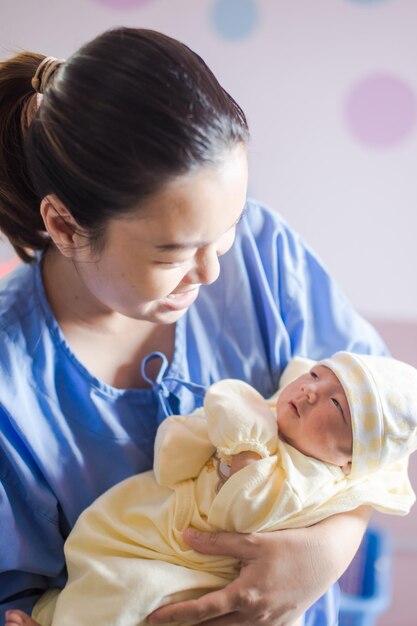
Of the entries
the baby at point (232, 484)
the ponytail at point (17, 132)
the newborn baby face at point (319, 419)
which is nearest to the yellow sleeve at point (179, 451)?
the baby at point (232, 484)

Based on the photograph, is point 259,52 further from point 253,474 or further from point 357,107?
point 253,474

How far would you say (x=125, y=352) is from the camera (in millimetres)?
1251

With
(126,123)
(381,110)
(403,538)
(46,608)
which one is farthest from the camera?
(403,538)

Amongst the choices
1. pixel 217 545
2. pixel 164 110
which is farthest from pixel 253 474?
pixel 164 110

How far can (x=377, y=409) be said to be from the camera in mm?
1035

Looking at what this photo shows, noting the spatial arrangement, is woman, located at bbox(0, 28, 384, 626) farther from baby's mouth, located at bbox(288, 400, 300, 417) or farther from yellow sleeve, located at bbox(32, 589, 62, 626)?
baby's mouth, located at bbox(288, 400, 300, 417)

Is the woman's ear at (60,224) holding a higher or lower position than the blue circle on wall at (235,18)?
lower

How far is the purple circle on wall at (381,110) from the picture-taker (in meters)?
1.69

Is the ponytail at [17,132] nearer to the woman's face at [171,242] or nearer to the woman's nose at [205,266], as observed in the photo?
the woman's face at [171,242]

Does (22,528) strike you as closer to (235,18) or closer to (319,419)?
(319,419)

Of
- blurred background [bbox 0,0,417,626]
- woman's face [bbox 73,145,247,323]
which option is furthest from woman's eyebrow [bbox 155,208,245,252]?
blurred background [bbox 0,0,417,626]

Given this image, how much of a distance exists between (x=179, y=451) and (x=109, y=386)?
166 millimetres

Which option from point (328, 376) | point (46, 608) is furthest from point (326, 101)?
point (46, 608)

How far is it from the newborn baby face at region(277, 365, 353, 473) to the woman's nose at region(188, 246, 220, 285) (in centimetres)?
21
